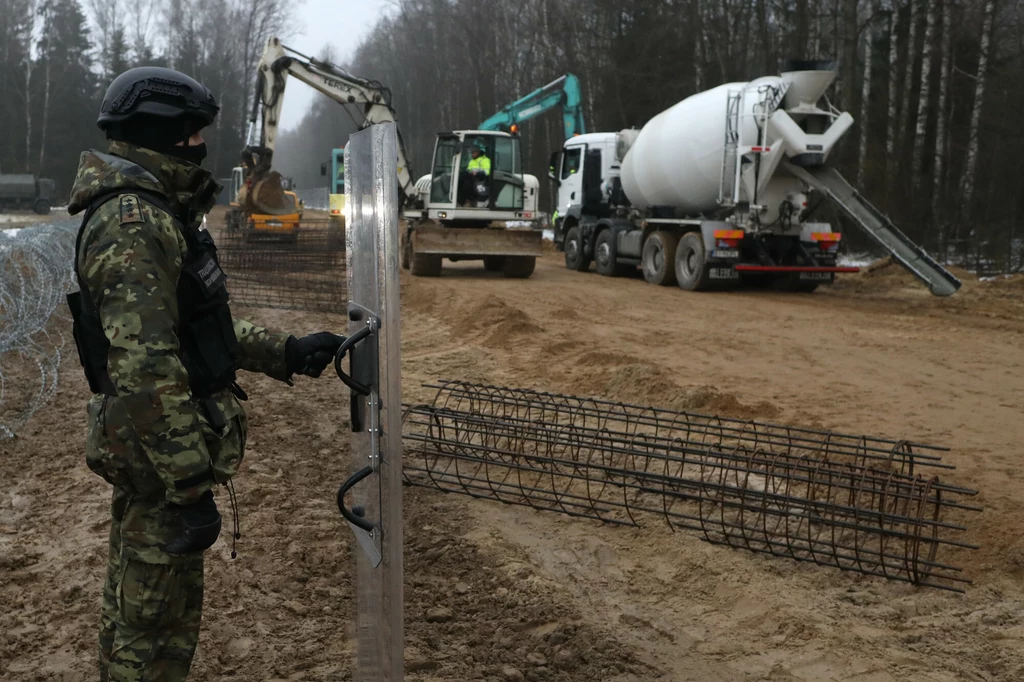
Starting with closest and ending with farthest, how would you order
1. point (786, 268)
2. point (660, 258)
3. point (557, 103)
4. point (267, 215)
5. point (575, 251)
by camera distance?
point (786, 268) < point (660, 258) < point (575, 251) < point (267, 215) < point (557, 103)

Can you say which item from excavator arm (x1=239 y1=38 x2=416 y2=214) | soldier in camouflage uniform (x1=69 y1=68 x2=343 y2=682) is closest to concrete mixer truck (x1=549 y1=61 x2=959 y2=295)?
excavator arm (x1=239 y1=38 x2=416 y2=214)

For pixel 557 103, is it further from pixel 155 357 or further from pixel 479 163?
pixel 155 357

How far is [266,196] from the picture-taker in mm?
18859

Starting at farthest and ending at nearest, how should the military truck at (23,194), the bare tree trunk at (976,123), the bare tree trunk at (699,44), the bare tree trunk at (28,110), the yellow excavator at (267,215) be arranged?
1. the bare tree trunk at (28,110)
2. the military truck at (23,194)
3. the bare tree trunk at (699,44)
4. the bare tree trunk at (976,123)
5. the yellow excavator at (267,215)

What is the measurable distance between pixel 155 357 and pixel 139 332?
0.07 meters

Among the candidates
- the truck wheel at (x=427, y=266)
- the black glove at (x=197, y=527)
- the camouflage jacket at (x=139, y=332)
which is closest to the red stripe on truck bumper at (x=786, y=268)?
the truck wheel at (x=427, y=266)

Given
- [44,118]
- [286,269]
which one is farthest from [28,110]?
[286,269]

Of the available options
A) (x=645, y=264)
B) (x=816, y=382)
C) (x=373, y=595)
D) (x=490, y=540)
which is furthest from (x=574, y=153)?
(x=373, y=595)

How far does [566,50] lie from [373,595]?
36.5 m

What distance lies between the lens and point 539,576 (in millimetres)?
4438

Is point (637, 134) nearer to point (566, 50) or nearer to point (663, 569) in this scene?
point (663, 569)

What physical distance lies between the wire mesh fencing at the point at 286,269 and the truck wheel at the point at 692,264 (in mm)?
5737

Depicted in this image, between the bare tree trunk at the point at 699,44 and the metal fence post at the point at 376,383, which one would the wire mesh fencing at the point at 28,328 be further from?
the bare tree trunk at the point at 699,44

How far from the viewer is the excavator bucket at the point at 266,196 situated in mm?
18609
